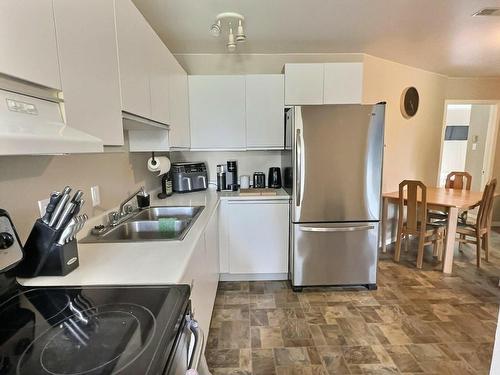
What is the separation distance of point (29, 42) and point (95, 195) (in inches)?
40.5

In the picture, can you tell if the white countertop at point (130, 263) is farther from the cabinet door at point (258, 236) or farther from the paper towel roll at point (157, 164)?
the cabinet door at point (258, 236)

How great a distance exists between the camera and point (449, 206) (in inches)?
111

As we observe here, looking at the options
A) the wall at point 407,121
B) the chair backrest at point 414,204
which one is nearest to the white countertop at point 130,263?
the chair backrest at point 414,204

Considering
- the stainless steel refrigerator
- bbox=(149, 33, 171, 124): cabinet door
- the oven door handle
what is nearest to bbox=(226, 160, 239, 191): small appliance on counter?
the stainless steel refrigerator

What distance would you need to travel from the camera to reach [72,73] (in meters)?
0.91

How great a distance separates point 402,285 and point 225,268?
5.67ft

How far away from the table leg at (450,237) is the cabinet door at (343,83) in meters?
1.51

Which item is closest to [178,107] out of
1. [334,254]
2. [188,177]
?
[188,177]

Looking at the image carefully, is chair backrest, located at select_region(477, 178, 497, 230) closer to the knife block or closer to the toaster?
the toaster

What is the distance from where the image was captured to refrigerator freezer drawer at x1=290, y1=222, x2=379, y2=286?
8.16ft

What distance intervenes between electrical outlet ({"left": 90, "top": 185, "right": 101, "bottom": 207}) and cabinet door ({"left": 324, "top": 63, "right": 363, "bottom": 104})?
2217mm

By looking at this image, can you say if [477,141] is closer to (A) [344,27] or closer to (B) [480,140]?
(B) [480,140]

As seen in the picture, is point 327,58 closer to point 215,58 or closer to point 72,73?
point 215,58

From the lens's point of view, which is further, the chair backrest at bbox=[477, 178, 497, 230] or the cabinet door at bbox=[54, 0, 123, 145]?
the chair backrest at bbox=[477, 178, 497, 230]
